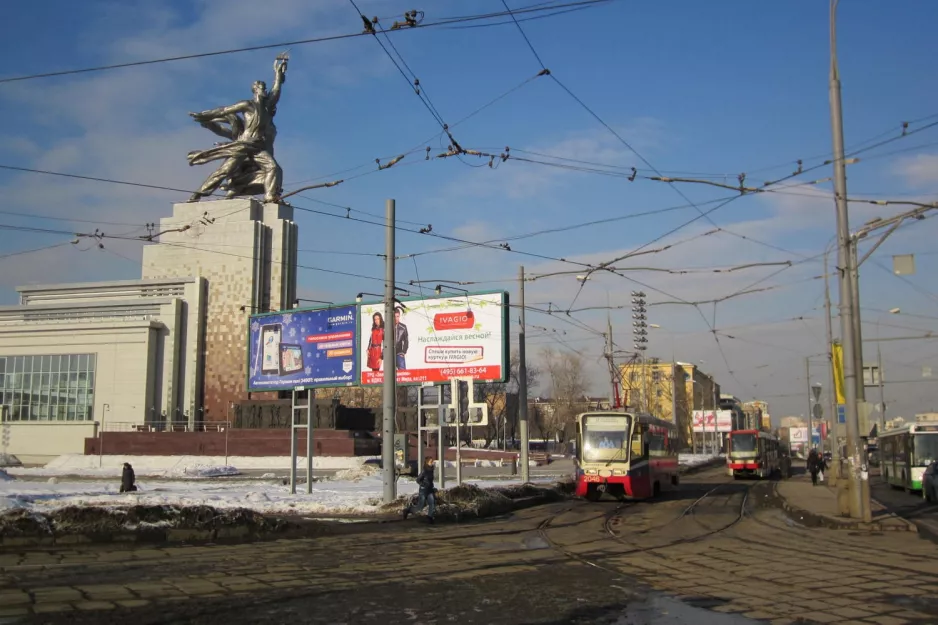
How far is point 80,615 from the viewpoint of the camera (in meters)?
8.12

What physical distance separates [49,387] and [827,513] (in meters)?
63.0

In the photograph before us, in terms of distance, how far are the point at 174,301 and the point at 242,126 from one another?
15.4 m

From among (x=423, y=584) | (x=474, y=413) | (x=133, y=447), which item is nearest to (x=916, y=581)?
(x=423, y=584)

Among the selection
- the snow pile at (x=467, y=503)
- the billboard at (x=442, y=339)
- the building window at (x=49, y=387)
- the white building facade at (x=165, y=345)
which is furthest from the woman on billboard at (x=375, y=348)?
the building window at (x=49, y=387)

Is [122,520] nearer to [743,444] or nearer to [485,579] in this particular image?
[485,579]

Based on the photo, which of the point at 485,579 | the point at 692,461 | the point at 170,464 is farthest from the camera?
the point at 692,461

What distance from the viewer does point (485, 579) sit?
10758 millimetres

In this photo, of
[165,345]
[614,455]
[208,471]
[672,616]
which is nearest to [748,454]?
[614,455]

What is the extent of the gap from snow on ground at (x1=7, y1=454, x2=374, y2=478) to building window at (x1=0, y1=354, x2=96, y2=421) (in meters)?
8.87

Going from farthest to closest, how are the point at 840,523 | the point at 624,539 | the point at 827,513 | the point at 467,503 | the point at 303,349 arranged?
the point at 303,349 < the point at 467,503 < the point at 827,513 < the point at 840,523 < the point at 624,539

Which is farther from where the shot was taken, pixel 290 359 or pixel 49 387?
pixel 49 387

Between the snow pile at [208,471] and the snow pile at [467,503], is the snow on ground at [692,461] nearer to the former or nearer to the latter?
the snow pile at [208,471]

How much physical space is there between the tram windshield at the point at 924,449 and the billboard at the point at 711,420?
53.6 meters

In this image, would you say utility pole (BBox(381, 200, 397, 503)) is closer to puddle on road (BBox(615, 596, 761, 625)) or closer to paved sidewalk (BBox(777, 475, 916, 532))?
paved sidewalk (BBox(777, 475, 916, 532))
